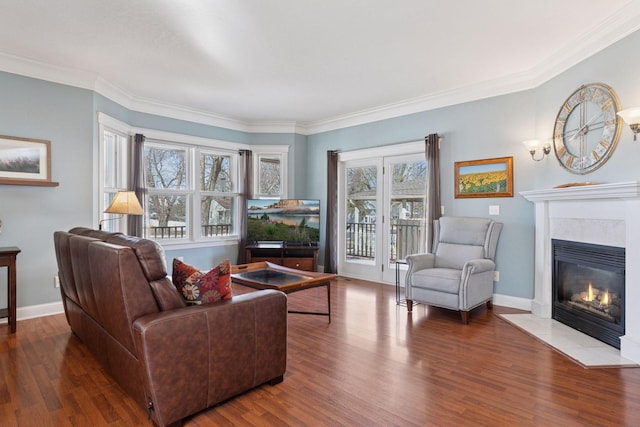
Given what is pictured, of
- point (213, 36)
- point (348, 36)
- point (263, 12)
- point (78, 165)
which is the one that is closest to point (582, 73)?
point (348, 36)

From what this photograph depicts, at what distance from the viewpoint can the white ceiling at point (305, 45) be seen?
2727mm

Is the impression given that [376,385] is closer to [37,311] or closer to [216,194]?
[37,311]

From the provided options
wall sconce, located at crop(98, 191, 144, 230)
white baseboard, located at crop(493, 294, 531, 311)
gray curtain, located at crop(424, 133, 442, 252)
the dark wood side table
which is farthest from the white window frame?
white baseboard, located at crop(493, 294, 531, 311)

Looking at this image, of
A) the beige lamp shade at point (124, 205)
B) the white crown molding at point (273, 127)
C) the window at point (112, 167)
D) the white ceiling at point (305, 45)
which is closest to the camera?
the white ceiling at point (305, 45)

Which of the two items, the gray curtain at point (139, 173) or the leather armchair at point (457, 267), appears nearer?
the leather armchair at point (457, 267)

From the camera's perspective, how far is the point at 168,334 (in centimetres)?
178

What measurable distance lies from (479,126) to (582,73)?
1.19 m

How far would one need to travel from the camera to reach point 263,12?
2.75m

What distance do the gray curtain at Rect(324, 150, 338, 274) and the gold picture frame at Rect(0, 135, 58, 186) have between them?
3.72 m

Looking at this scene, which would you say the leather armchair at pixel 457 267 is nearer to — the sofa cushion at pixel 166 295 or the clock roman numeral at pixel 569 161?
the clock roman numeral at pixel 569 161

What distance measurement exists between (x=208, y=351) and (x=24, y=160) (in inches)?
129

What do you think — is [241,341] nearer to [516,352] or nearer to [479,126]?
[516,352]

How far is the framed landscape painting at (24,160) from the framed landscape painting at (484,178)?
15.8 feet

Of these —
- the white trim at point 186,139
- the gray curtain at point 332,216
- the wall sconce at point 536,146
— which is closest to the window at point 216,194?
the white trim at point 186,139
